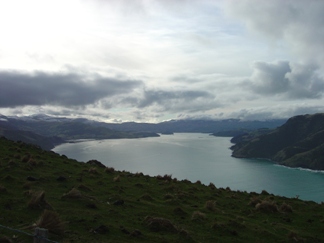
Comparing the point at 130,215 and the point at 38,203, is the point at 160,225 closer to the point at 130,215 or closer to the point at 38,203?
the point at 130,215

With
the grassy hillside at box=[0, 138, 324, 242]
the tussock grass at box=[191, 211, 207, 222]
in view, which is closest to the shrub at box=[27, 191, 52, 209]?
the grassy hillside at box=[0, 138, 324, 242]

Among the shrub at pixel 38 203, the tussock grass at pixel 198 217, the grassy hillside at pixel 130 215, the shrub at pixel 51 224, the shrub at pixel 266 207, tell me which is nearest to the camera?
the shrub at pixel 51 224

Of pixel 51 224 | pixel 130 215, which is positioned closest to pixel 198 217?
pixel 130 215

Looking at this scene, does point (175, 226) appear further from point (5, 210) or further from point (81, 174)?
point (81, 174)

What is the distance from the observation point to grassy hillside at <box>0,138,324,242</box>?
11750 millimetres

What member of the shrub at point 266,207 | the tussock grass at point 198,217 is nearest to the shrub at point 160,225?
the tussock grass at point 198,217

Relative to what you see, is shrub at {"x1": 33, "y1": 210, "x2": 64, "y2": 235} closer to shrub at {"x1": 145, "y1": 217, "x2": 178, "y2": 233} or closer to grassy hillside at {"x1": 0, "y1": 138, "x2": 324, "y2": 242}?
grassy hillside at {"x1": 0, "y1": 138, "x2": 324, "y2": 242}

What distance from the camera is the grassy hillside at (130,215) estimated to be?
1175cm

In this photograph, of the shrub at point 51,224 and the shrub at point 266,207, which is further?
the shrub at point 266,207

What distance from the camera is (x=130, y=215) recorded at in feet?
49.7

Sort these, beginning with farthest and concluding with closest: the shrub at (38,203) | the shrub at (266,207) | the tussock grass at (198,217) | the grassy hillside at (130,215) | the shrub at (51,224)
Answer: the shrub at (266,207)
the tussock grass at (198,217)
the shrub at (38,203)
the grassy hillside at (130,215)
the shrub at (51,224)

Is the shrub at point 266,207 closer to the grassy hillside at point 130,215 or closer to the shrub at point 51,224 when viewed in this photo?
the grassy hillside at point 130,215

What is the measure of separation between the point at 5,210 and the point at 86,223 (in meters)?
3.73

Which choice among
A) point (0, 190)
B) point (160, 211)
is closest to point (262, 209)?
point (160, 211)
